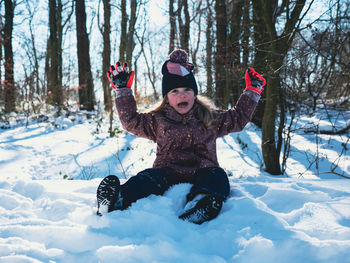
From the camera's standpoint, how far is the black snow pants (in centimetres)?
184

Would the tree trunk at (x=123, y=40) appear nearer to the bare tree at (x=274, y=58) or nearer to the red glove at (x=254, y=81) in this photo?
the bare tree at (x=274, y=58)

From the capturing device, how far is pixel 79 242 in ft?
4.46

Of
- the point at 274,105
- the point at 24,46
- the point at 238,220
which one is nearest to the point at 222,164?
the point at 274,105

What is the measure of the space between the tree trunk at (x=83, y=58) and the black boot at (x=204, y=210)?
28.6 ft

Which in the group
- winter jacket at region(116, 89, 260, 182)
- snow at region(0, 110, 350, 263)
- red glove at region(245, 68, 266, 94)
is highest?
red glove at region(245, 68, 266, 94)

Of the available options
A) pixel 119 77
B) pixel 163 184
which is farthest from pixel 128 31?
pixel 163 184

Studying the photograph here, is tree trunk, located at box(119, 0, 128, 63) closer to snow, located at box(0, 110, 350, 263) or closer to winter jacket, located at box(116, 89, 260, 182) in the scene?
winter jacket, located at box(116, 89, 260, 182)

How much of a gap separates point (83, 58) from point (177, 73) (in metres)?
8.58

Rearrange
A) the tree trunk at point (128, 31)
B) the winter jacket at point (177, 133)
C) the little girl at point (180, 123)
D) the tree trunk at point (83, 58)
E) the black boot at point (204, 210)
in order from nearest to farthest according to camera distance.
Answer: the black boot at point (204, 210), the little girl at point (180, 123), the winter jacket at point (177, 133), the tree trunk at point (128, 31), the tree trunk at point (83, 58)

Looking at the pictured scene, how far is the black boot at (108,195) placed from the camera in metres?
1.69

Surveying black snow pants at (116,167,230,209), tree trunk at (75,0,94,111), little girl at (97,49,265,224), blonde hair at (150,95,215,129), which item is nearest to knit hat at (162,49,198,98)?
little girl at (97,49,265,224)

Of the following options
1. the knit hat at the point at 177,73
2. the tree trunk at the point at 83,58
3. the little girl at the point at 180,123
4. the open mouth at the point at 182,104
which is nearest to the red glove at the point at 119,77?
the little girl at the point at 180,123

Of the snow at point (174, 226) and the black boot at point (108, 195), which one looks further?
the black boot at point (108, 195)

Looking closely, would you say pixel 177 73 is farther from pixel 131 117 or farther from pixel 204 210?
pixel 204 210
